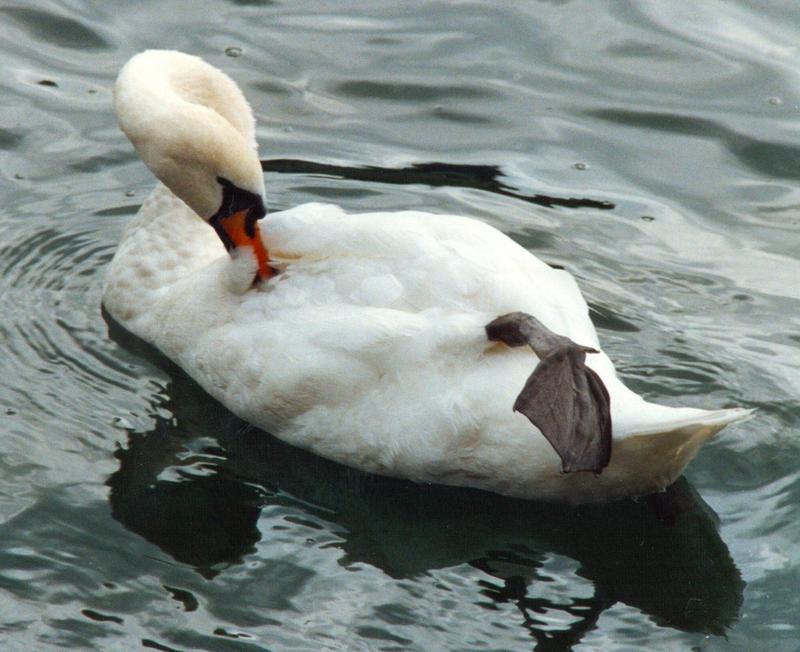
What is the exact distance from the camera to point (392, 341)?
573 cm

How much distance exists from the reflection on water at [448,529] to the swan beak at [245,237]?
70 centimetres

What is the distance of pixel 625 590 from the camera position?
17.7 ft

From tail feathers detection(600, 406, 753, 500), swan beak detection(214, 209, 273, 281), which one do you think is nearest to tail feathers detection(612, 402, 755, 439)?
tail feathers detection(600, 406, 753, 500)

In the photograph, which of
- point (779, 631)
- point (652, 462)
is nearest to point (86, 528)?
point (652, 462)

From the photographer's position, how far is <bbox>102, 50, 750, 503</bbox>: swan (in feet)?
17.5

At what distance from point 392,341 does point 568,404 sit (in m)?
0.82

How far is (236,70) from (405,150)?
140 cm

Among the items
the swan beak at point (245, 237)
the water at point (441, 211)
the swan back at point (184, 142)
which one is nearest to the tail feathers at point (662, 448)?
Result: the water at point (441, 211)

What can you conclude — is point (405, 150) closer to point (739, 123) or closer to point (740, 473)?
point (739, 123)

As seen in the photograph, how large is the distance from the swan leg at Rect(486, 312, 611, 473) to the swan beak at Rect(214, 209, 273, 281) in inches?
55.3

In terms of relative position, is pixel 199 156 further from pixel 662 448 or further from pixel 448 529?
pixel 662 448

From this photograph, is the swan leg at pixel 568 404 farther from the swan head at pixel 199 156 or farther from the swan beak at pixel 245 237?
the swan head at pixel 199 156

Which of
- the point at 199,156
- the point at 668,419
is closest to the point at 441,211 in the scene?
the point at 199,156

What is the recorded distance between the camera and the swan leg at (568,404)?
514 cm
